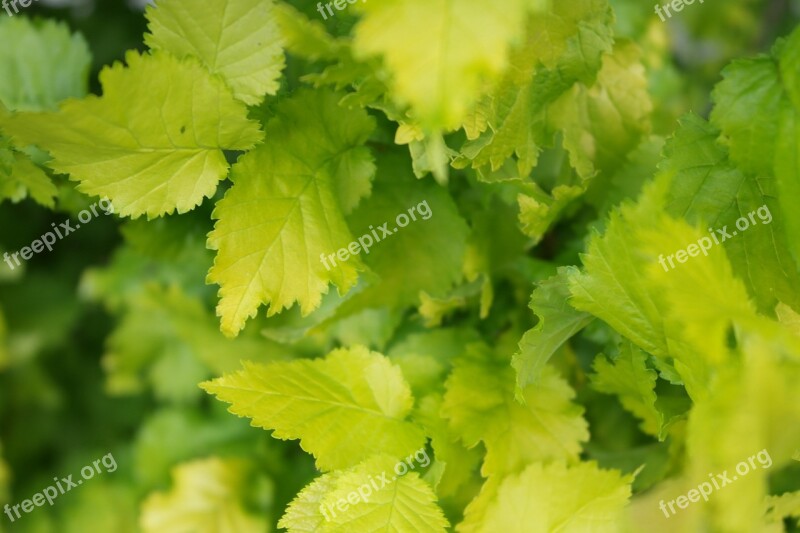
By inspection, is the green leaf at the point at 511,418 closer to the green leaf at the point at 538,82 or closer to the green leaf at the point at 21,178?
the green leaf at the point at 538,82

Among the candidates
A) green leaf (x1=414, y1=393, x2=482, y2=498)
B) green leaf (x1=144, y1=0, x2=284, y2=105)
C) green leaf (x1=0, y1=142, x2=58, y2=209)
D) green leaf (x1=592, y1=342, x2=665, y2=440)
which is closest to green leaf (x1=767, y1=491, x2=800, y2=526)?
green leaf (x1=592, y1=342, x2=665, y2=440)

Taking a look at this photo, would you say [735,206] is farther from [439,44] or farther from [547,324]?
[439,44]

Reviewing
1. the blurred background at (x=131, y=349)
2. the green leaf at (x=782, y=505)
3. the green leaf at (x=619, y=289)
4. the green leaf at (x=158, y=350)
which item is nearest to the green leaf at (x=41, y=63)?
the blurred background at (x=131, y=349)

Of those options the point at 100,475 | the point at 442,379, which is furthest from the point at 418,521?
the point at 100,475

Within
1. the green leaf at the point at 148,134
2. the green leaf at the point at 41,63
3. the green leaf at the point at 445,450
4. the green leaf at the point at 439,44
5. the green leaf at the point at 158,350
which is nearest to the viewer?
the green leaf at the point at 439,44

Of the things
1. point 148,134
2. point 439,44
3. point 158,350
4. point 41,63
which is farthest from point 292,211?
point 158,350

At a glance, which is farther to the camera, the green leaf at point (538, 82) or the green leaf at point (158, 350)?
the green leaf at point (158, 350)

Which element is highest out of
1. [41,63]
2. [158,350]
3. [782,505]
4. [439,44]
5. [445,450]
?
[41,63]
